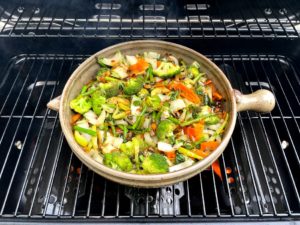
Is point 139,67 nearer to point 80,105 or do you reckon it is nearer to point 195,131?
point 80,105

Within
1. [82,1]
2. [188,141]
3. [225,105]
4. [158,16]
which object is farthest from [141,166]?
[82,1]

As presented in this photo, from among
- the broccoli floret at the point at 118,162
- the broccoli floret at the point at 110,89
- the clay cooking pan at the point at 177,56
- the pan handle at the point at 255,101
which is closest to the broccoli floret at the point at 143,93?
the broccoli floret at the point at 110,89

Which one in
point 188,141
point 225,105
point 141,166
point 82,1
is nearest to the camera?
point 141,166

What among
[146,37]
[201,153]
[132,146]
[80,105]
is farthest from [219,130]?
[146,37]

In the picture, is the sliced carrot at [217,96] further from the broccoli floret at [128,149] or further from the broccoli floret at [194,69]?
the broccoli floret at [128,149]

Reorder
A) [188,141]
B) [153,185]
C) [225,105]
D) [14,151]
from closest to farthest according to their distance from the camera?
[153,185]
[188,141]
[225,105]
[14,151]

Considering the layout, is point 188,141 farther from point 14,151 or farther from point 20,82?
point 20,82

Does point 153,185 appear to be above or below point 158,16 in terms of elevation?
below

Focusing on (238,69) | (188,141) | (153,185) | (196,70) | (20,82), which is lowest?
(153,185)
